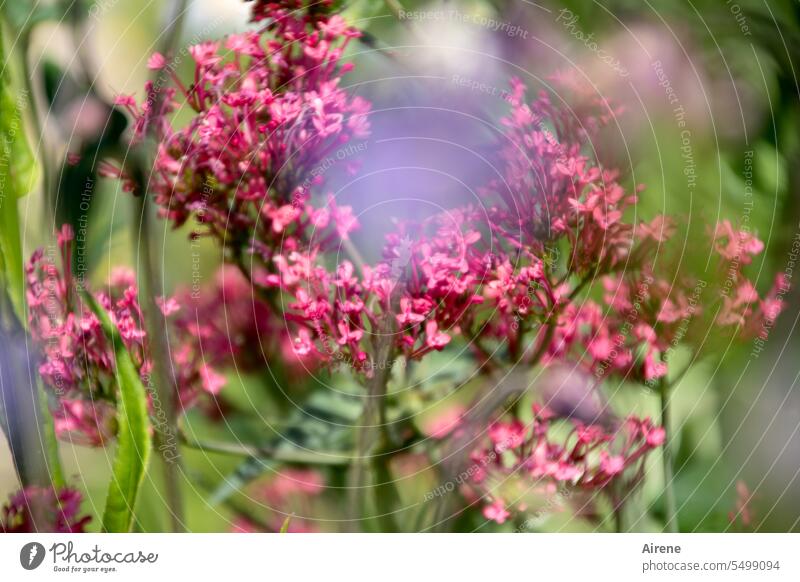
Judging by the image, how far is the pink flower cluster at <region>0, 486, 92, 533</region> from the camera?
673 millimetres

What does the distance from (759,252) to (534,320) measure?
0.22 meters

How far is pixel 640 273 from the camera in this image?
69 cm

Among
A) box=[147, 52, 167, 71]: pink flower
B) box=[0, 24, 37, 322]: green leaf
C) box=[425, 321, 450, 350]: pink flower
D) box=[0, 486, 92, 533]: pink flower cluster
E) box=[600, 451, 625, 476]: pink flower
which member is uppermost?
box=[147, 52, 167, 71]: pink flower

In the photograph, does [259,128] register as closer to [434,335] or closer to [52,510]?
[434,335]

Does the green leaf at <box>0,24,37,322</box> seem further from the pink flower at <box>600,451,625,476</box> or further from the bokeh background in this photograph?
the pink flower at <box>600,451,625,476</box>

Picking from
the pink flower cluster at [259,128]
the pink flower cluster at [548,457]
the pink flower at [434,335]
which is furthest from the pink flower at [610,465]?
the pink flower cluster at [259,128]

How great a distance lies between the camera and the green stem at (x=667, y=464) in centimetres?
69

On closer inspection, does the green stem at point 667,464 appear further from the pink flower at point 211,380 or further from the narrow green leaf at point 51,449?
the narrow green leaf at point 51,449

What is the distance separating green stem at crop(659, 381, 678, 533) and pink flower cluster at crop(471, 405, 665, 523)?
32mm
